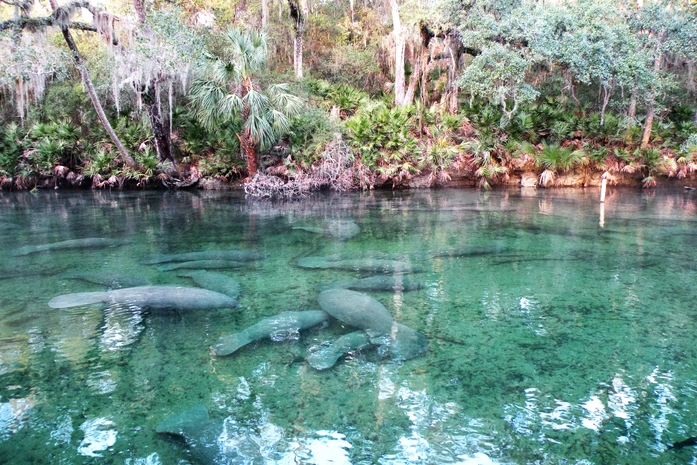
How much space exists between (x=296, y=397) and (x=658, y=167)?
21088 millimetres

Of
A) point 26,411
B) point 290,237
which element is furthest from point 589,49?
point 26,411

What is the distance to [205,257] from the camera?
8.95m

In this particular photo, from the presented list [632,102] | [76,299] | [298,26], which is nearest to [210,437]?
[76,299]

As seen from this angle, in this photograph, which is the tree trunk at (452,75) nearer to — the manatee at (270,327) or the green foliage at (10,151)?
the manatee at (270,327)

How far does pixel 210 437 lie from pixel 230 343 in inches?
62.5

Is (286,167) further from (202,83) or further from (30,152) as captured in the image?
(30,152)

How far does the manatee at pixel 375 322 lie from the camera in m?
5.33

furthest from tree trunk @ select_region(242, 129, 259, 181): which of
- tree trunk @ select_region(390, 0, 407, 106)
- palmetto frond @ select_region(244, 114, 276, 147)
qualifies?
tree trunk @ select_region(390, 0, 407, 106)

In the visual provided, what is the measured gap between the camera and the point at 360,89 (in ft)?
81.3

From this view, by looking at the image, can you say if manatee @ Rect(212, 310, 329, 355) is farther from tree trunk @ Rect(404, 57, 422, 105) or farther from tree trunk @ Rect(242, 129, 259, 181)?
tree trunk @ Rect(404, 57, 422, 105)

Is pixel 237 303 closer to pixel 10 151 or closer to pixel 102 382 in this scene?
pixel 102 382

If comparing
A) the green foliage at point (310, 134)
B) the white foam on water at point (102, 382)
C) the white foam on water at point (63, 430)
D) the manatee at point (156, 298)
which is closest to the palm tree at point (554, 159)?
the green foliage at point (310, 134)

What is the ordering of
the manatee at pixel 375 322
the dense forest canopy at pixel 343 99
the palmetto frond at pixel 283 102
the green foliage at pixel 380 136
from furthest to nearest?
the green foliage at pixel 380 136, the palmetto frond at pixel 283 102, the dense forest canopy at pixel 343 99, the manatee at pixel 375 322

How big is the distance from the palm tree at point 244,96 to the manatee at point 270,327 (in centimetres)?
1166
